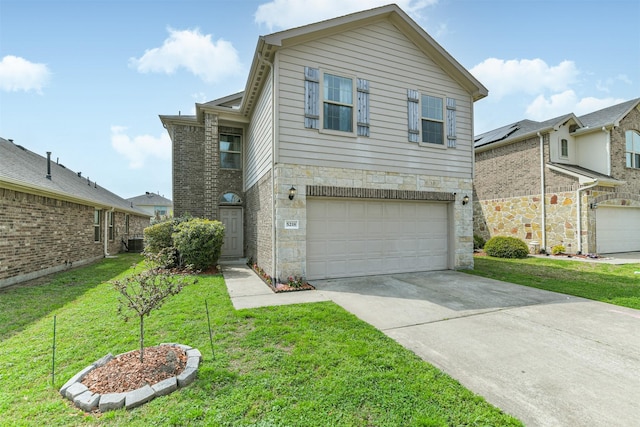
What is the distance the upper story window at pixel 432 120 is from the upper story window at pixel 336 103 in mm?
1982

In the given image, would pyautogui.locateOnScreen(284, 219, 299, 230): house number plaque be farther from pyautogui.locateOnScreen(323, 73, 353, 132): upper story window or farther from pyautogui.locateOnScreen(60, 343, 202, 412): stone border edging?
pyautogui.locateOnScreen(60, 343, 202, 412): stone border edging

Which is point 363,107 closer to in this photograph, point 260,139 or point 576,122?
point 260,139

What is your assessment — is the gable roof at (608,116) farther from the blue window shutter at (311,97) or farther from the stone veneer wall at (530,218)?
the blue window shutter at (311,97)

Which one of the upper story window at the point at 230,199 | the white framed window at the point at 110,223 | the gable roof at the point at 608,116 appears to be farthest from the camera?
the white framed window at the point at 110,223

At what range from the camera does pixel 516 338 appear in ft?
12.5

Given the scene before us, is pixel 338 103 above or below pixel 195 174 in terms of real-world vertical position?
above

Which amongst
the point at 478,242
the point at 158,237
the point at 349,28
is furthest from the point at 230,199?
the point at 478,242

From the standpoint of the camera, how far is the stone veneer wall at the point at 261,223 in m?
7.24

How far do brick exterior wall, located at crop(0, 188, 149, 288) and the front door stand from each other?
499 cm

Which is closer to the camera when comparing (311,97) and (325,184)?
(311,97)

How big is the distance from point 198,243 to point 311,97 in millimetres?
5225

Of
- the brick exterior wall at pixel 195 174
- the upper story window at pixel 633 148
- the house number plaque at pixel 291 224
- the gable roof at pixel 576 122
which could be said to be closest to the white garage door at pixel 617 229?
the upper story window at pixel 633 148

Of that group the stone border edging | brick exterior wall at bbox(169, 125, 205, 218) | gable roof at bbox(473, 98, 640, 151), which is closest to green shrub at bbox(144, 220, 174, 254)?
brick exterior wall at bbox(169, 125, 205, 218)

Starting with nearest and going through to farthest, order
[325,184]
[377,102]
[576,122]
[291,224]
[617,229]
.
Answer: [291,224] < [325,184] < [377,102] < [617,229] < [576,122]
